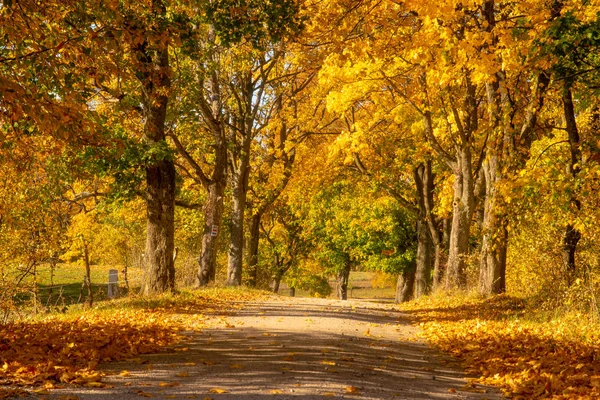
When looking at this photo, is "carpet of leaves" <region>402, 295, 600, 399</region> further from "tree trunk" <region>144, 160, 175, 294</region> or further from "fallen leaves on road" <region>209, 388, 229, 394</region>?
"tree trunk" <region>144, 160, 175, 294</region>

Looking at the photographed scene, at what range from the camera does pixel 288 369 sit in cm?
803

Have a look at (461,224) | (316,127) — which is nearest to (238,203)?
(316,127)

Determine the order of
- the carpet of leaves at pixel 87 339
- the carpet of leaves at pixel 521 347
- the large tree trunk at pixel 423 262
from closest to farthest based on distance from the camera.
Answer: the carpet of leaves at pixel 87 339, the carpet of leaves at pixel 521 347, the large tree trunk at pixel 423 262

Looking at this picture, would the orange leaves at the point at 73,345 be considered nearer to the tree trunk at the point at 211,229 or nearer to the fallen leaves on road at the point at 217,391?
the fallen leaves on road at the point at 217,391

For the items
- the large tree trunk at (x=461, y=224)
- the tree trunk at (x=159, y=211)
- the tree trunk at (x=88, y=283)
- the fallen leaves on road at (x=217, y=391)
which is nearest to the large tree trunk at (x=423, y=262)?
the large tree trunk at (x=461, y=224)

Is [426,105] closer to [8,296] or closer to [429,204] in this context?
[429,204]

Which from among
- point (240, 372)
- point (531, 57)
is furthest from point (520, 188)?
point (240, 372)

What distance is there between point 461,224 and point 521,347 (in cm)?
1208

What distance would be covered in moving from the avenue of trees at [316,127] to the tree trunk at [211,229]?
6cm

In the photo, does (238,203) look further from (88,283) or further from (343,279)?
(343,279)

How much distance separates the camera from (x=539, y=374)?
26.8 feet

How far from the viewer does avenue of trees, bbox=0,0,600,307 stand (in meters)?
9.96

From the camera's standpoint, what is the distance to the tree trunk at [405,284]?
40.0 meters

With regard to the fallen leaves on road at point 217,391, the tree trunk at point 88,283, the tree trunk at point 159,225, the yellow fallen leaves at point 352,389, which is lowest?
the yellow fallen leaves at point 352,389
